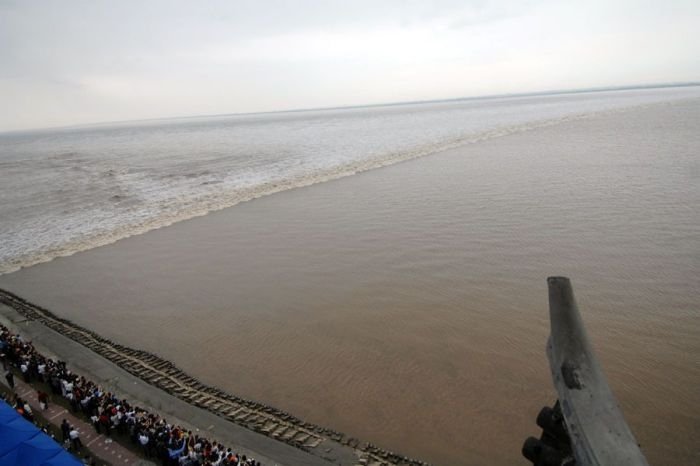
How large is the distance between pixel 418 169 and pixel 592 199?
2150 cm

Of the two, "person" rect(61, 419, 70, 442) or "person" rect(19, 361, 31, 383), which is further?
"person" rect(19, 361, 31, 383)

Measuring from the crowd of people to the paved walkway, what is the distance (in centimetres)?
20

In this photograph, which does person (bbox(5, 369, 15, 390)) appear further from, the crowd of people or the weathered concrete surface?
the weathered concrete surface

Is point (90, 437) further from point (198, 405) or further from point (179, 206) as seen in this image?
point (179, 206)

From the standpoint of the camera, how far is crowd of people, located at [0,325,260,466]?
11664 mm

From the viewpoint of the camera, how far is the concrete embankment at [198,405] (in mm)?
12164

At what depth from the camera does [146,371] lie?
17.0 metres

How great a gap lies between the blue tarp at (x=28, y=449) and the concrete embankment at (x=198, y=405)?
368 cm

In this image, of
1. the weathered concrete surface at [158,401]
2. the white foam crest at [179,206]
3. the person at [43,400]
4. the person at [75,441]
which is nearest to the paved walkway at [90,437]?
the person at [43,400]

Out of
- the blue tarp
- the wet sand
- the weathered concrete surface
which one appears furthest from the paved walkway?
the wet sand

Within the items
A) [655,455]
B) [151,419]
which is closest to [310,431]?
[151,419]

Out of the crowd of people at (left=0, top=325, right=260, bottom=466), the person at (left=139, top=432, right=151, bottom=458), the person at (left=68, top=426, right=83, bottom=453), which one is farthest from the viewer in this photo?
the person at (left=68, top=426, right=83, bottom=453)

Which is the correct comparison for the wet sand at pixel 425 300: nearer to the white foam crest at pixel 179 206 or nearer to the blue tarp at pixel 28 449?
the white foam crest at pixel 179 206

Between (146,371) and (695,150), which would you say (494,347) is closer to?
(146,371)
